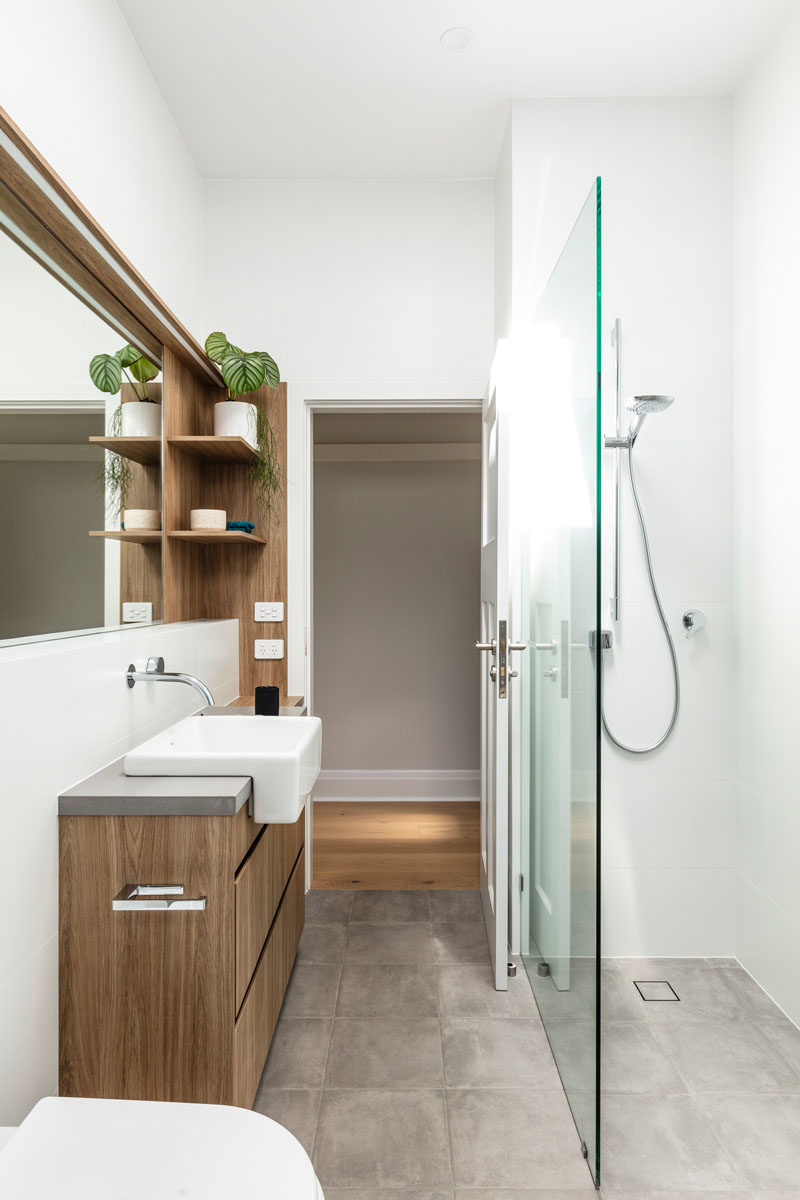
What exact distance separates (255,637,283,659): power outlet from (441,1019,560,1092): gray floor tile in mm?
1433

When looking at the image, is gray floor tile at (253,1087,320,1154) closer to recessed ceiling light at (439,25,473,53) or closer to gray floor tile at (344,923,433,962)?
gray floor tile at (344,923,433,962)

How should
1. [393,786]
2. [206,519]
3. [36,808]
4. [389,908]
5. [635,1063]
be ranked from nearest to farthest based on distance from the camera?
[36,808] → [635,1063] → [206,519] → [389,908] → [393,786]

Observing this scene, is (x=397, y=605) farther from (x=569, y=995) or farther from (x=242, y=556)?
(x=569, y=995)

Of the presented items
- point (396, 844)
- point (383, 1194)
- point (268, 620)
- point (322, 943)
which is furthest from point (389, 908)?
point (383, 1194)

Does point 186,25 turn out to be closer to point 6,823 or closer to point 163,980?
point 6,823

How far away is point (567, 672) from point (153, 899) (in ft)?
3.33

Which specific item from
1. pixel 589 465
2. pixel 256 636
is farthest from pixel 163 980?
pixel 256 636

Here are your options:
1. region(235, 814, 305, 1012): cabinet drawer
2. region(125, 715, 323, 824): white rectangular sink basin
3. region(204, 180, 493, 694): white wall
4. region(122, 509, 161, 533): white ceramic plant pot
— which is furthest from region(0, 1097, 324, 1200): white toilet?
region(204, 180, 493, 694): white wall

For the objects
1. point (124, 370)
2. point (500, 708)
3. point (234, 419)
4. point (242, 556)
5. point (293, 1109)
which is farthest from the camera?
point (242, 556)

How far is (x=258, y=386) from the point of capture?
8.46 feet

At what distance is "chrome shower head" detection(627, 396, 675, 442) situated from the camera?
2.09 meters

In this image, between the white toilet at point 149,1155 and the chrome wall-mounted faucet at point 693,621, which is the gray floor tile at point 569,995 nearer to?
the white toilet at point 149,1155

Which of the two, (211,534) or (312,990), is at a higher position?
(211,534)

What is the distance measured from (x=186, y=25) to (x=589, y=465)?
1.82 meters
